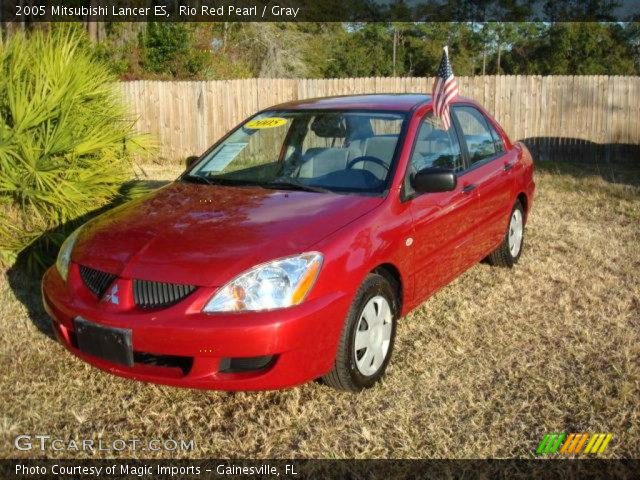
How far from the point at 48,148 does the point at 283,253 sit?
10.0 ft

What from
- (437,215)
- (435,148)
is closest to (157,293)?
(437,215)

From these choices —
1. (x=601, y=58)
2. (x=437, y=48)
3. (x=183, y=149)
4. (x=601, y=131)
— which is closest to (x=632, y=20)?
(x=601, y=58)

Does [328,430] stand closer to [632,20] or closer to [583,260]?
[583,260]

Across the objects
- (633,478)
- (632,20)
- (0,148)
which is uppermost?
(632,20)

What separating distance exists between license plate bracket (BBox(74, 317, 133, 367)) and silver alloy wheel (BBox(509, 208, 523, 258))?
3631 millimetres

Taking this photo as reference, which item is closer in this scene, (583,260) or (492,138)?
(492,138)

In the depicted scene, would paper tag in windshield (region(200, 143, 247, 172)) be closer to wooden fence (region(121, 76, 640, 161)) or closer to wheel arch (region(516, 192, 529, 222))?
wheel arch (region(516, 192, 529, 222))

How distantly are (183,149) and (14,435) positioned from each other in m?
11.7

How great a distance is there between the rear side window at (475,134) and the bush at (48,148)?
3.10m

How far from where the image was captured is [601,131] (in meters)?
12.9

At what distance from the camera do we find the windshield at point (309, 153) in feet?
12.5

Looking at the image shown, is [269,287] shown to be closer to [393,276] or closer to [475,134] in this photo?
[393,276]

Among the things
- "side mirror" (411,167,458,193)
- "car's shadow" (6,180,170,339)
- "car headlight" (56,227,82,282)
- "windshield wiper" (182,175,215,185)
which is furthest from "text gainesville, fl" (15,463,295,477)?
"car's shadow" (6,180,170,339)
